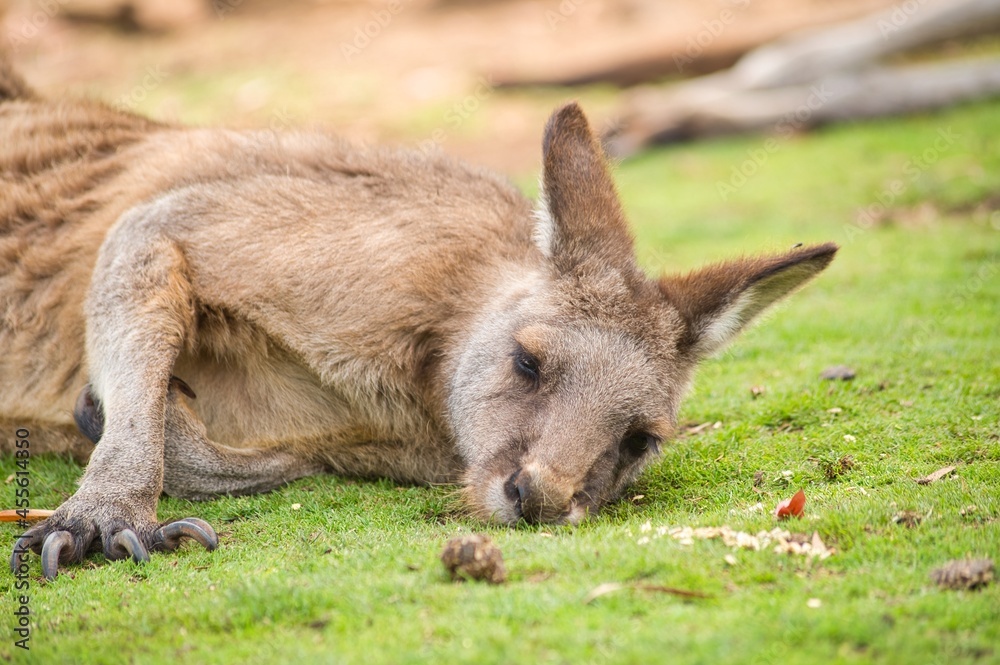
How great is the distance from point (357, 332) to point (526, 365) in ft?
3.00

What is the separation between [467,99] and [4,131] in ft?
36.2

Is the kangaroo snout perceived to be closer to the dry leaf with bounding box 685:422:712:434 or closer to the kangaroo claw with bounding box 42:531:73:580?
the dry leaf with bounding box 685:422:712:434

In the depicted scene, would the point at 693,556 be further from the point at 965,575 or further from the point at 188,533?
the point at 188,533

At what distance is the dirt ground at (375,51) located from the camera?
53.3 feet

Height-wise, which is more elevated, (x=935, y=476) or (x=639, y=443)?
(x=639, y=443)

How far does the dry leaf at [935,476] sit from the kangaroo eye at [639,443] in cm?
125

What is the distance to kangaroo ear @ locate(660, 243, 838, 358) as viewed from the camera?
4.98m

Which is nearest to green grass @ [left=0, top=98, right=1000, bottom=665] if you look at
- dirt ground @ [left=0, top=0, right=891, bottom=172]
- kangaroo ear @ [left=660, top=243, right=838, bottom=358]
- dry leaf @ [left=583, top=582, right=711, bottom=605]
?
dry leaf @ [left=583, top=582, right=711, bottom=605]

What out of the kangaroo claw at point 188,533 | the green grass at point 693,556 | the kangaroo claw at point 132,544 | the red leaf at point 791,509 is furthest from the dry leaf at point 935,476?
the kangaroo claw at point 132,544

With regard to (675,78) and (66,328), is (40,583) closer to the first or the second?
(66,328)

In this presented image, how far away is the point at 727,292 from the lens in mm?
5094

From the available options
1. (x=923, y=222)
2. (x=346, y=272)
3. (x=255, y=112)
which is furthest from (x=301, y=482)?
(x=255, y=112)

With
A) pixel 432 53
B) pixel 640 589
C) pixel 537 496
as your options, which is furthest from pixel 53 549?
pixel 432 53

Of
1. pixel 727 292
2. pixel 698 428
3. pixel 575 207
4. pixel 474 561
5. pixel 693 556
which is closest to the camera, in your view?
pixel 474 561
